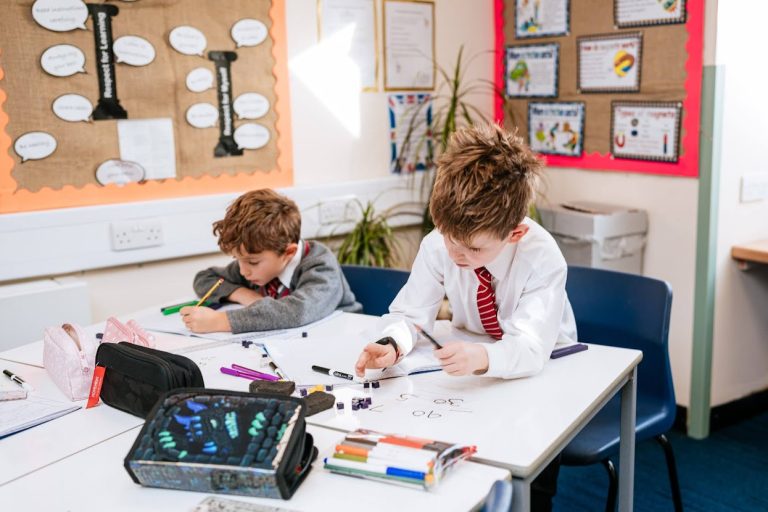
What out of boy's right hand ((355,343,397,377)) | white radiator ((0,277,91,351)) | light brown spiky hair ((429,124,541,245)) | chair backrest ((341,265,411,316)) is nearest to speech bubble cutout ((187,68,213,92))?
white radiator ((0,277,91,351))

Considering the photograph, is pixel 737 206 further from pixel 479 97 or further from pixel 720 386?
pixel 479 97

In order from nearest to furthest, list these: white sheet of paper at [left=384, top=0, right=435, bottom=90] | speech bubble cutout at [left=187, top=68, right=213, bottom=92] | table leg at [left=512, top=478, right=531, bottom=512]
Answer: table leg at [left=512, top=478, right=531, bottom=512] → speech bubble cutout at [left=187, top=68, right=213, bottom=92] → white sheet of paper at [left=384, top=0, right=435, bottom=90]

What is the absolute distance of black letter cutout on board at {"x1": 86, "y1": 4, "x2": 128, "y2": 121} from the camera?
8.20 feet

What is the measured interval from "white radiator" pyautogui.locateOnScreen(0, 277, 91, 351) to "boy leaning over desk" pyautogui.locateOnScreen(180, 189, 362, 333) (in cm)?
41

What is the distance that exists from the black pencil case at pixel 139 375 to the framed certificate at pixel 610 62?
229 cm

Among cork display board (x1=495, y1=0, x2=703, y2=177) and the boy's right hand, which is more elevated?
cork display board (x1=495, y1=0, x2=703, y2=177)

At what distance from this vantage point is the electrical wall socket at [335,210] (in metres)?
3.10

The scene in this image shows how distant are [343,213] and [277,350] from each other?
139 cm

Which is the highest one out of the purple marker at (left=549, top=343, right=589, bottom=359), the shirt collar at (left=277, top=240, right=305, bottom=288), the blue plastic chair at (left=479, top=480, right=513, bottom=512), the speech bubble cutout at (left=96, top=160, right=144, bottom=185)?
the speech bubble cutout at (left=96, top=160, right=144, bottom=185)

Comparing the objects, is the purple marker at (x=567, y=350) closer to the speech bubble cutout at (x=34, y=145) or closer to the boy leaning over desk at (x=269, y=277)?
the boy leaning over desk at (x=269, y=277)

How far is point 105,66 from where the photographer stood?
2537 mm

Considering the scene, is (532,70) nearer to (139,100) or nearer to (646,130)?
(646,130)

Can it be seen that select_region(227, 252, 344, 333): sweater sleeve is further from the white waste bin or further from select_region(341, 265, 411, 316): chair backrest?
the white waste bin

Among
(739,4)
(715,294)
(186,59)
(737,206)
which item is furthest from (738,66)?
(186,59)
